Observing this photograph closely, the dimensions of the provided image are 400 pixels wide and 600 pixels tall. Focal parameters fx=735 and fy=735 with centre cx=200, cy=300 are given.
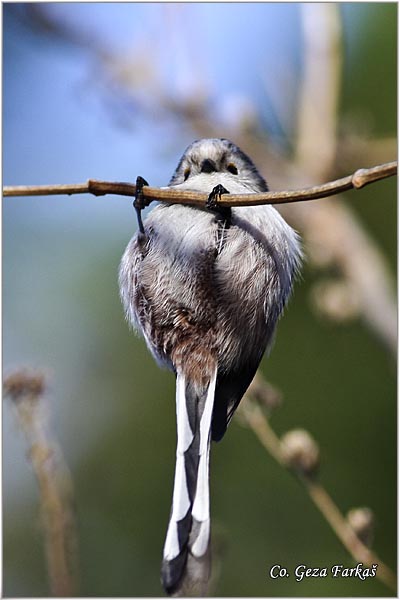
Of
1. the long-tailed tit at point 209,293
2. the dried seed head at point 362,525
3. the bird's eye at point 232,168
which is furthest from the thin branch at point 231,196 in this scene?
the dried seed head at point 362,525

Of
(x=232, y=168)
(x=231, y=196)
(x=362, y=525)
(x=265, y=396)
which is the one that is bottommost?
(x=362, y=525)

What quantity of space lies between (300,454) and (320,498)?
0.18m

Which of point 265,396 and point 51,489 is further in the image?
point 265,396

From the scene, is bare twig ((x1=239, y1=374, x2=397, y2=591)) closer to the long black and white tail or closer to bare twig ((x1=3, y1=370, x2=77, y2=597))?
the long black and white tail

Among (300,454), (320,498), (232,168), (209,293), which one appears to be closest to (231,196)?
(209,293)

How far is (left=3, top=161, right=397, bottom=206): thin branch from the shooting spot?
124 cm

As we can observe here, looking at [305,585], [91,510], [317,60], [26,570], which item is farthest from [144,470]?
[317,60]

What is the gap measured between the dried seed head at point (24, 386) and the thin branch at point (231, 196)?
502mm

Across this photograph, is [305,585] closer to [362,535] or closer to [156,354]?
[362,535]

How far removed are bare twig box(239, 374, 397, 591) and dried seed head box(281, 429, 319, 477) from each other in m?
0.02

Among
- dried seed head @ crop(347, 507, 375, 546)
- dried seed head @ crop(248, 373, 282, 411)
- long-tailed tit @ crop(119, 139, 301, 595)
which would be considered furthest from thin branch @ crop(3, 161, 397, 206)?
dried seed head @ crop(347, 507, 375, 546)

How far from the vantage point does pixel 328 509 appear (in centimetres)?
180

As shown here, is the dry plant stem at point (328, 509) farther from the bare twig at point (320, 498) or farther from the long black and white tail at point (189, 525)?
the long black and white tail at point (189, 525)

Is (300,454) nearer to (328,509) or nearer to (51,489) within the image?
(328,509)
